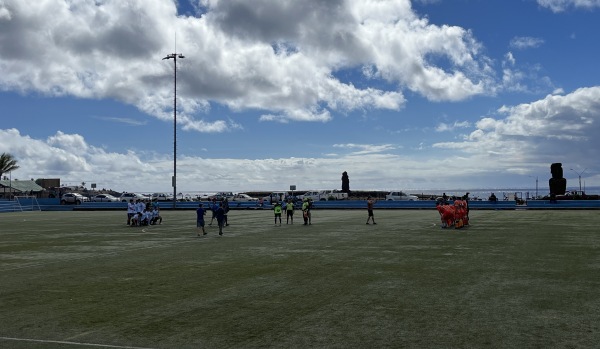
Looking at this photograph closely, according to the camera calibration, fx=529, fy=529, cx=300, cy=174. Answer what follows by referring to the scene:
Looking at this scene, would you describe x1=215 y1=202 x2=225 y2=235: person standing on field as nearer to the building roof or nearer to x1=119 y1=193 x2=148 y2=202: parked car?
x1=119 y1=193 x2=148 y2=202: parked car

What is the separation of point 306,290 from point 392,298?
1674 millimetres

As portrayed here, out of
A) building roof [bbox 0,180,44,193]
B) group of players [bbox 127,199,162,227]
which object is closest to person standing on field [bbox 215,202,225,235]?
group of players [bbox 127,199,162,227]

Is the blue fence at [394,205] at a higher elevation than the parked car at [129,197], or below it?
below

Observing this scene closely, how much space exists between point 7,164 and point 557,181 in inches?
3116

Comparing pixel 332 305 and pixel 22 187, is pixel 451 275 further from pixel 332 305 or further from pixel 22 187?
pixel 22 187

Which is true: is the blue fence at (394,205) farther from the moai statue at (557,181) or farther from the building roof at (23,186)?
the building roof at (23,186)

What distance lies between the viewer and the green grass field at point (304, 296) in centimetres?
666

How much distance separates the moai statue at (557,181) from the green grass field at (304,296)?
50.3m

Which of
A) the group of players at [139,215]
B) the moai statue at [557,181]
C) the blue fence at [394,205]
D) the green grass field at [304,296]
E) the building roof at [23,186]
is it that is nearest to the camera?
the green grass field at [304,296]

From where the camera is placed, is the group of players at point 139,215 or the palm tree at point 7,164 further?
the palm tree at point 7,164

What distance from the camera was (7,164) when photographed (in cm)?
8281

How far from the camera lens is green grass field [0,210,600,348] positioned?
21.8 ft

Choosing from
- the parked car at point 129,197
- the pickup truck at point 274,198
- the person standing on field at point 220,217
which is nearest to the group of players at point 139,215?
the person standing on field at point 220,217

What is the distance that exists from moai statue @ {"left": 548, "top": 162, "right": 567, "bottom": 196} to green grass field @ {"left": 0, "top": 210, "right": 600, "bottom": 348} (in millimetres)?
50317
